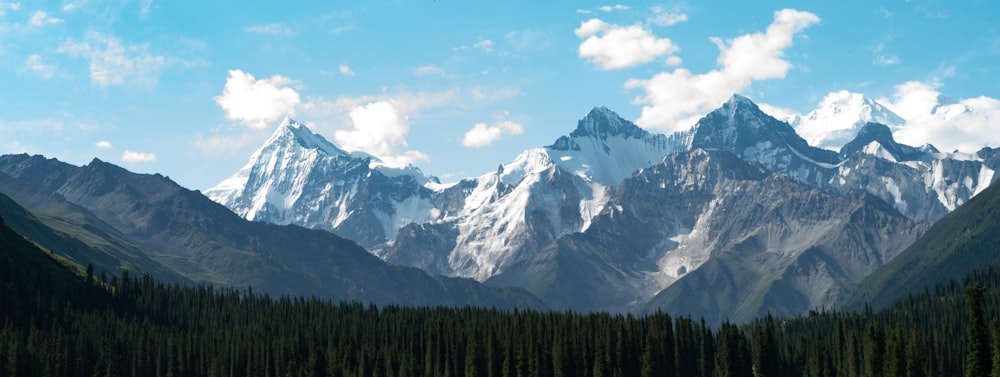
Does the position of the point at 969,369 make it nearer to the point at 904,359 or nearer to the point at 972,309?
the point at 972,309

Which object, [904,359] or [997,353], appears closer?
[997,353]

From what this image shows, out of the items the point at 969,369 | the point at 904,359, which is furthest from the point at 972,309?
the point at 904,359

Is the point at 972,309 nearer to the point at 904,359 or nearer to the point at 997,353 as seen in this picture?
the point at 997,353

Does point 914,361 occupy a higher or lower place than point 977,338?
higher

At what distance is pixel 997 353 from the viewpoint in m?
142

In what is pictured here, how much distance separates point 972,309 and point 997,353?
469 inches

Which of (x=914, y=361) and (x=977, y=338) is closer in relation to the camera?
(x=977, y=338)

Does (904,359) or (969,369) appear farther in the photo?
(904,359)

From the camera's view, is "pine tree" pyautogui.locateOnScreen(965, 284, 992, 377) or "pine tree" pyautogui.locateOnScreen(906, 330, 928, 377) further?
"pine tree" pyautogui.locateOnScreen(906, 330, 928, 377)

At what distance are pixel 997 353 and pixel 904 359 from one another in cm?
5654

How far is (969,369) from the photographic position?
140 metres

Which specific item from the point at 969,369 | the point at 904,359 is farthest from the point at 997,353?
the point at 904,359

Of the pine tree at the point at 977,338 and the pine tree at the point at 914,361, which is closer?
the pine tree at the point at 977,338

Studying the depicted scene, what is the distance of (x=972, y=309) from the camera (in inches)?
5281
